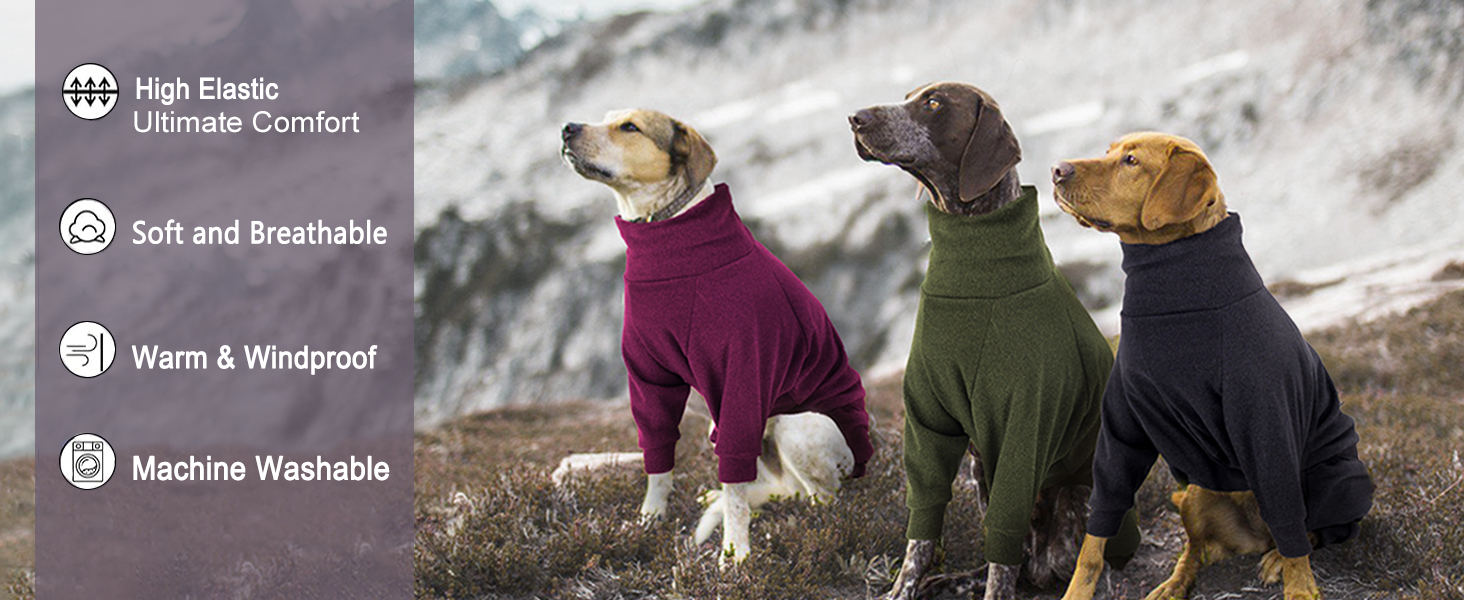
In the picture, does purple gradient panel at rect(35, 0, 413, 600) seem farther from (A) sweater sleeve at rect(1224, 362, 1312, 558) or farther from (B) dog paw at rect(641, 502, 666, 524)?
(A) sweater sleeve at rect(1224, 362, 1312, 558)

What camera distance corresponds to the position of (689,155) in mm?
4828

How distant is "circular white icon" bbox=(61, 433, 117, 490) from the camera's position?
606 cm

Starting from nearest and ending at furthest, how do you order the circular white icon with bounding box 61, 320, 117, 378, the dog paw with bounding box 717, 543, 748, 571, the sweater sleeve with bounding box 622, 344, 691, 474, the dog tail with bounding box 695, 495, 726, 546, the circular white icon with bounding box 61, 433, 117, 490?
the dog paw with bounding box 717, 543, 748, 571, the sweater sleeve with bounding box 622, 344, 691, 474, the dog tail with bounding box 695, 495, 726, 546, the circular white icon with bounding box 61, 320, 117, 378, the circular white icon with bounding box 61, 433, 117, 490

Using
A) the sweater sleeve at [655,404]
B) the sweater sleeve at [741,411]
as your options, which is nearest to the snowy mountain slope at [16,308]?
the sweater sleeve at [655,404]

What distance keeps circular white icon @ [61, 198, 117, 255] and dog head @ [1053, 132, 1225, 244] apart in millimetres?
5315

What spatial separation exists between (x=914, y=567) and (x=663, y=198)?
198 cm

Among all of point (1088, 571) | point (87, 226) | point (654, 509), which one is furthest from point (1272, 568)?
point (87, 226)

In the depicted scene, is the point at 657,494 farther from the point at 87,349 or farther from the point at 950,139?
the point at 87,349

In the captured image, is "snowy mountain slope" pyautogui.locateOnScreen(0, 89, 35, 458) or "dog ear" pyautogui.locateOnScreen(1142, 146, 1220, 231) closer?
"dog ear" pyautogui.locateOnScreen(1142, 146, 1220, 231)

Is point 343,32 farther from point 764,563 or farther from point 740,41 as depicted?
point 764,563

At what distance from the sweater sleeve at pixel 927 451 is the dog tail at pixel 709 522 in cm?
124

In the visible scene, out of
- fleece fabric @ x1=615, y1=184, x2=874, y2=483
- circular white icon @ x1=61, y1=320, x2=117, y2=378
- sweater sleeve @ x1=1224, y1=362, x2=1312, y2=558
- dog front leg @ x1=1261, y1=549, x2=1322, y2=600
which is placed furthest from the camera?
circular white icon @ x1=61, y1=320, x2=117, y2=378

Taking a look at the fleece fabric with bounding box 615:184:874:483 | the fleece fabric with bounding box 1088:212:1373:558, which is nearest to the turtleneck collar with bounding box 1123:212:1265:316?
the fleece fabric with bounding box 1088:212:1373:558

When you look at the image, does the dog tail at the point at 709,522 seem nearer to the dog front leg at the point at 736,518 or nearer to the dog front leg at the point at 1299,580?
the dog front leg at the point at 736,518
